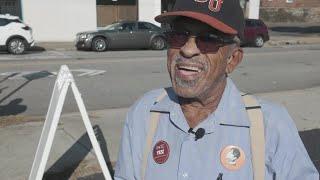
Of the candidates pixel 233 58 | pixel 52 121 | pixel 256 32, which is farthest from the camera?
pixel 256 32

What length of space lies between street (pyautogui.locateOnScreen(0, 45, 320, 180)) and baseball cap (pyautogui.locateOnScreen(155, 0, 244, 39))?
4.23m

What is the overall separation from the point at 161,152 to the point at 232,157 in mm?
262

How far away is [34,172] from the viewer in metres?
4.20

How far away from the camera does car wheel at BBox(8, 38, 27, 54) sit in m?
21.4

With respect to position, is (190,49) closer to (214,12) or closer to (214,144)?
(214,12)

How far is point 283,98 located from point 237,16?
9.27 m

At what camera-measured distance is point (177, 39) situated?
72.3 inches

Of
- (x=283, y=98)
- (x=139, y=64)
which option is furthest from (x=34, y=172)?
(x=139, y=64)

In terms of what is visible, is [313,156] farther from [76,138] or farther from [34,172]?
[34,172]

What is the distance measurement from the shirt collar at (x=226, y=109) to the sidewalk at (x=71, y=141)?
380 cm

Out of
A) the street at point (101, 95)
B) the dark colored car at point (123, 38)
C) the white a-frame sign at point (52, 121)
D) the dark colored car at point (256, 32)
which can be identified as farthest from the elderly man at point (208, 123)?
the dark colored car at point (256, 32)

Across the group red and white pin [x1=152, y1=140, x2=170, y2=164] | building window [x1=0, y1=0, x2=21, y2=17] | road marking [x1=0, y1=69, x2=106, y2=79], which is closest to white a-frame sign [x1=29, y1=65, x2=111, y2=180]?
red and white pin [x1=152, y1=140, x2=170, y2=164]

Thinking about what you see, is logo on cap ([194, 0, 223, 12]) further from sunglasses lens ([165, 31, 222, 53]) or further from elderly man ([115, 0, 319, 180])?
sunglasses lens ([165, 31, 222, 53])

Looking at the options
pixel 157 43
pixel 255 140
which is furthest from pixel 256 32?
pixel 255 140
